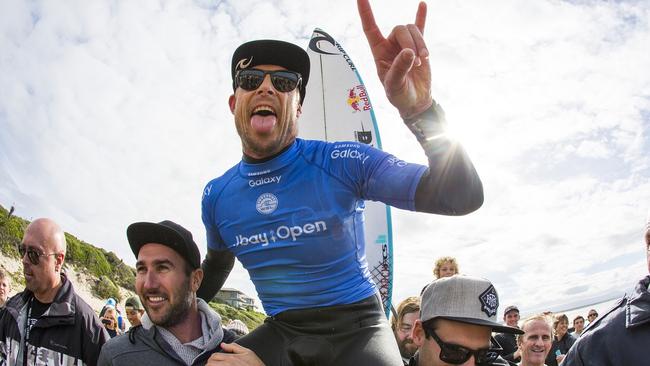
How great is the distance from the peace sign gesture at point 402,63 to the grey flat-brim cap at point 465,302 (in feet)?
4.58

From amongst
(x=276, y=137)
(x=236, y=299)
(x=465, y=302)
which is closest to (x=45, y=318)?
(x=276, y=137)

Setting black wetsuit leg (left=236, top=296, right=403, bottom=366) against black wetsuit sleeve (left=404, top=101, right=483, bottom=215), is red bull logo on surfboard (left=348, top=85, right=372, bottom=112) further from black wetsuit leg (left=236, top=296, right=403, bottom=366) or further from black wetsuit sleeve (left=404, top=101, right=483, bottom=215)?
black wetsuit sleeve (left=404, top=101, right=483, bottom=215)

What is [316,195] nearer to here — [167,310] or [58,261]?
[167,310]

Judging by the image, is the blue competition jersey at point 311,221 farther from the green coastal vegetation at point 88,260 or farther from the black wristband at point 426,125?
the green coastal vegetation at point 88,260

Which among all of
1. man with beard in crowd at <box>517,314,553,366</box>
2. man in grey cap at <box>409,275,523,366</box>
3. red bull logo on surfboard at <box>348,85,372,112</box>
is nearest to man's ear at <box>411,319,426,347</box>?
man in grey cap at <box>409,275,523,366</box>

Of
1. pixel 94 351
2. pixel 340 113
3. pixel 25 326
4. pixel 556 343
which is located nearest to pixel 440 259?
pixel 556 343

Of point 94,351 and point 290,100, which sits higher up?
point 290,100

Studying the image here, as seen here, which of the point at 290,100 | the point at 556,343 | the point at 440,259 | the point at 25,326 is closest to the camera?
the point at 290,100

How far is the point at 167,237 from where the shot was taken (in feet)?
10.8

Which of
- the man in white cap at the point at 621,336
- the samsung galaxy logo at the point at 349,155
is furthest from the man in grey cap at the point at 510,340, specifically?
the samsung galaxy logo at the point at 349,155

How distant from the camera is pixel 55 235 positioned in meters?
4.33

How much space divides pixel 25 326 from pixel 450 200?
3742mm

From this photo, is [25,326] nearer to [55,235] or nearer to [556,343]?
[55,235]

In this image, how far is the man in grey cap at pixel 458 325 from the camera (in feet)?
9.64
